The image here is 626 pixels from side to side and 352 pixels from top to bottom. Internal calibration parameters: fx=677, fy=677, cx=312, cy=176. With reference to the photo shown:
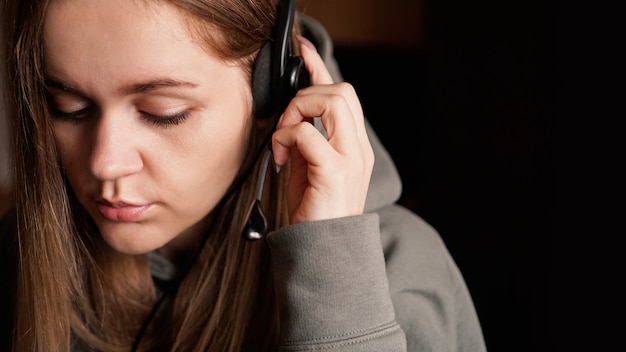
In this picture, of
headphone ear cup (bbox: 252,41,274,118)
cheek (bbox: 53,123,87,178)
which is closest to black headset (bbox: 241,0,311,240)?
headphone ear cup (bbox: 252,41,274,118)

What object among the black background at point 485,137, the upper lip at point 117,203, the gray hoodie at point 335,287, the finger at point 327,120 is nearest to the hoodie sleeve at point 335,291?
the gray hoodie at point 335,287

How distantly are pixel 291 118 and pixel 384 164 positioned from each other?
264mm

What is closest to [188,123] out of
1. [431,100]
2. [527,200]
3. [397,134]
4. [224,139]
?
[224,139]

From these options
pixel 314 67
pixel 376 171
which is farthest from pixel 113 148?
pixel 376 171

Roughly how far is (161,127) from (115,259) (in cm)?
34

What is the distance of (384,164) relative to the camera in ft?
3.70

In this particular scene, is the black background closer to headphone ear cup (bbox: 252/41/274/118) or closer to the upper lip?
headphone ear cup (bbox: 252/41/274/118)

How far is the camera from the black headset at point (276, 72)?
3.01 feet

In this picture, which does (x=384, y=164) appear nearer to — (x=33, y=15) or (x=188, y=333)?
(x=188, y=333)

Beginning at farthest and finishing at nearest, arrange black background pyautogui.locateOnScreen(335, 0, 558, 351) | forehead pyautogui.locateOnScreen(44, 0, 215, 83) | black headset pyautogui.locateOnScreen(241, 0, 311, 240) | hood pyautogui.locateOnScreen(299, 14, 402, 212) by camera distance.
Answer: black background pyautogui.locateOnScreen(335, 0, 558, 351)
hood pyautogui.locateOnScreen(299, 14, 402, 212)
black headset pyautogui.locateOnScreen(241, 0, 311, 240)
forehead pyautogui.locateOnScreen(44, 0, 215, 83)

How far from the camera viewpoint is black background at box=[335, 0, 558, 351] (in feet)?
5.27

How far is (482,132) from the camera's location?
181 centimetres

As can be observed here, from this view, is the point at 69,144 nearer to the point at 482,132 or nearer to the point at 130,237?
the point at 130,237

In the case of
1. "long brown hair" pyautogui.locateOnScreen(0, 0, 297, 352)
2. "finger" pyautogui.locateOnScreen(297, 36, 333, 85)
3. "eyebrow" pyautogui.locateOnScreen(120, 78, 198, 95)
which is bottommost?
"long brown hair" pyautogui.locateOnScreen(0, 0, 297, 352)
